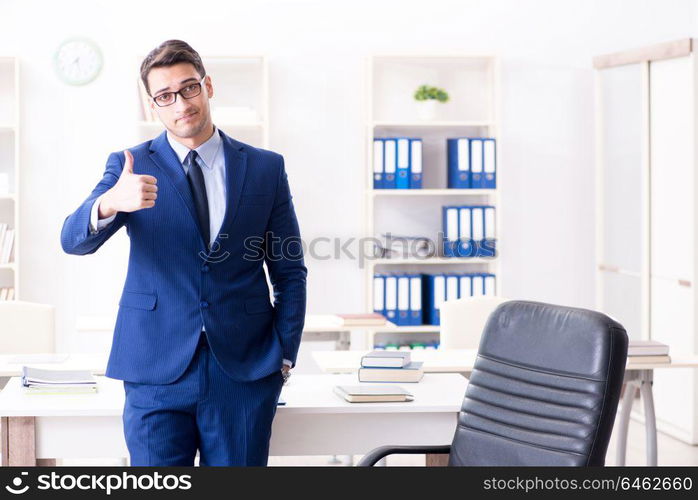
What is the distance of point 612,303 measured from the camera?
5.69m

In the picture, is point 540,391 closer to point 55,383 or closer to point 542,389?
point 542,389

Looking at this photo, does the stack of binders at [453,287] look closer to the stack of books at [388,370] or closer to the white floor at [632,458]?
the white floor at [632,458]

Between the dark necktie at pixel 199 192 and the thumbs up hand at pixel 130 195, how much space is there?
18cm

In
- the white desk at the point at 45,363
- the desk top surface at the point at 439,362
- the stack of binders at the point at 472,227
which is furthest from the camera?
the stack of binders at the point at 472,227

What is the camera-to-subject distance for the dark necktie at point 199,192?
214 cm

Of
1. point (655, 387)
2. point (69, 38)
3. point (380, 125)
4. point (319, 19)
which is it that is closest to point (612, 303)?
point (655, 387)

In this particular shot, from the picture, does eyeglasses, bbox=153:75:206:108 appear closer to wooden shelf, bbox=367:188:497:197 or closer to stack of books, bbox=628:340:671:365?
stack of books, bbox=628:340:671:365

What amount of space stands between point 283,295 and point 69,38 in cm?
373

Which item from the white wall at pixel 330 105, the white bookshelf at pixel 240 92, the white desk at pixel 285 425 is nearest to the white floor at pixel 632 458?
the white wall at pixel 330 105

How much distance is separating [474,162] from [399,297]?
906mm

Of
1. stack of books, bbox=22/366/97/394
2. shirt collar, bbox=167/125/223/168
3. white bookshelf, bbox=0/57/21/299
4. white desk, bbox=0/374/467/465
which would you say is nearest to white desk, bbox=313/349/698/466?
white desk, bbox=0/374/467/465

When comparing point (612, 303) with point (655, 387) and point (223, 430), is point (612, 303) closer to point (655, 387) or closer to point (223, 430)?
point (655, 387)

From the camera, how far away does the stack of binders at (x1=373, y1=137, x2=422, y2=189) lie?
5402mm

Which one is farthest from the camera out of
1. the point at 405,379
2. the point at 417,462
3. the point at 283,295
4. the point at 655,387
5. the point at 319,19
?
the point at 319,19
